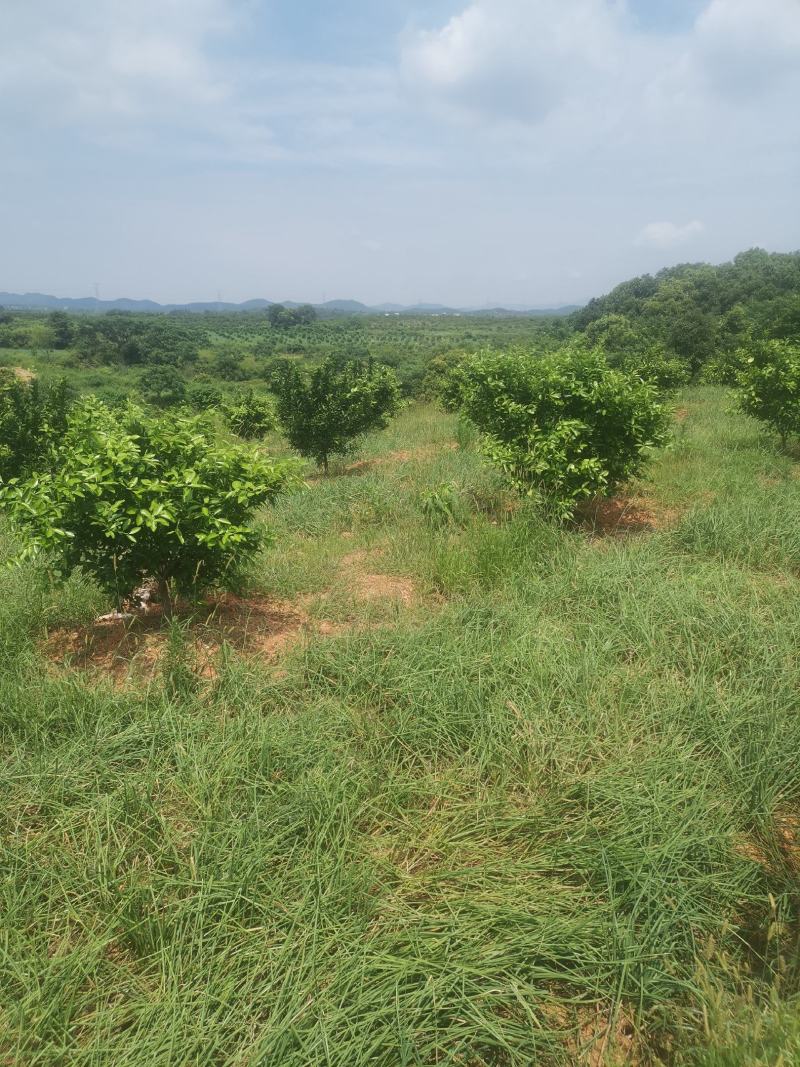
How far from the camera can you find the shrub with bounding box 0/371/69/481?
7820 millimetres

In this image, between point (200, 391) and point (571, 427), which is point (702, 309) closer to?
point (200, 391)

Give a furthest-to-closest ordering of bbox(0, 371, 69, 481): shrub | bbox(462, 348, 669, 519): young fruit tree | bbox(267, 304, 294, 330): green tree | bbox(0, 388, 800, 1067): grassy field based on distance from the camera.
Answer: bbox(267, 304, 294, 330): green tree
bbox(0, 371, 69, 481): shrub
bbox(462, 348, 669, 519): young fruit tree
bbox(0, 388, 800, 1067): grassy field

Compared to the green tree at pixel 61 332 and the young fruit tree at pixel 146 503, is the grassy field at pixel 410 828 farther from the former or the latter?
the green tree at pixel 61 332

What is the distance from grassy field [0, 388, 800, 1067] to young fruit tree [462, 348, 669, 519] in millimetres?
1573

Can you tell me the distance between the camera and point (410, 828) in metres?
2.20

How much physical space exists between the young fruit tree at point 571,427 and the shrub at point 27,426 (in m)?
6.21

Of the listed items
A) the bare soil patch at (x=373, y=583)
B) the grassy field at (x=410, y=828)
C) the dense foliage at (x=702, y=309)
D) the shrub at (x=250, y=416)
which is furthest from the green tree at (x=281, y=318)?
the grassy field at (x=410, y=828)

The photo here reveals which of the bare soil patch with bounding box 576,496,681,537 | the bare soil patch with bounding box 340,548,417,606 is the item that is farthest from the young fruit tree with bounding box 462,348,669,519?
the bare soil patch with bounding box 340,548,417,606

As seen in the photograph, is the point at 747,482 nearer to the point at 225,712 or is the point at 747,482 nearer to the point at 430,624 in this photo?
the point at 430,624

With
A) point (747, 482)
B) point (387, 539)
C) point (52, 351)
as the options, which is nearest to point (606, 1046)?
point (387, 539)

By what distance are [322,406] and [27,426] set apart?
4.78m

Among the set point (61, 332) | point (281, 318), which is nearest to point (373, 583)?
point (61, 332)

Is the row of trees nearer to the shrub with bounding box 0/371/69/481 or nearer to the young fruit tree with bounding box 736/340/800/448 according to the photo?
the shrub with bounding box 0/371/69/481

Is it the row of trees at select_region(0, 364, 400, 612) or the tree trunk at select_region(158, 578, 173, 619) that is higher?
the row of trees at select_region(0, 364, 400, 612)
